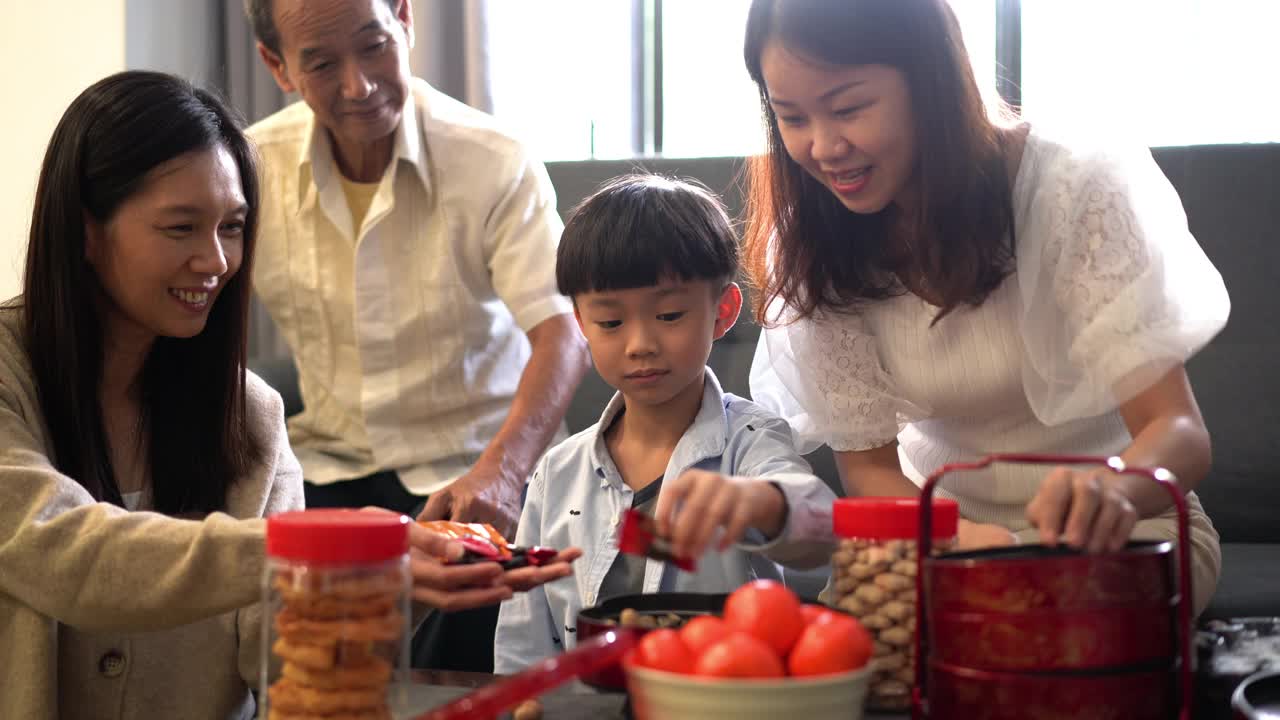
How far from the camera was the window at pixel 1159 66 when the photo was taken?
2.91m

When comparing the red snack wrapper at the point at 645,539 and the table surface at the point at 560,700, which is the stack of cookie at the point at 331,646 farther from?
the red snack wrapper at the point at 645,539

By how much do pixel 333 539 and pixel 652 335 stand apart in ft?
2.29

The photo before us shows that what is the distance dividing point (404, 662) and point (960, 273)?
2.63ft

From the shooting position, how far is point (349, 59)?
1993mm

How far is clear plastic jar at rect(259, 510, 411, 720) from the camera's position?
80cm

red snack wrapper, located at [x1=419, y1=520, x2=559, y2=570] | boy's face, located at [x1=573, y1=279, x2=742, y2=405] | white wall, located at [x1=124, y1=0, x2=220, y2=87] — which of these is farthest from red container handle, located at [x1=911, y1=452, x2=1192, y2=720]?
white wall, located at [x1=124, y1=0, x2=220, y2=87]

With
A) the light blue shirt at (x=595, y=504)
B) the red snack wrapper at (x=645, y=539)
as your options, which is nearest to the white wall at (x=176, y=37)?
the light blue shirt at (x=595, y=504)

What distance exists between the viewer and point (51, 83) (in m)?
3.01

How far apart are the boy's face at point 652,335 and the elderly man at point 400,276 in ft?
1.80

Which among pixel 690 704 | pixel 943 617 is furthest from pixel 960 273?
pixel 690 704

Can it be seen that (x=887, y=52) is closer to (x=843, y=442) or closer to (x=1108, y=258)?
(x=1108, y=258)

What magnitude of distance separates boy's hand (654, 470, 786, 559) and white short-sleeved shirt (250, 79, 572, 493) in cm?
123

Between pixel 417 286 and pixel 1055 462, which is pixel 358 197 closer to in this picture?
pixel 417 286

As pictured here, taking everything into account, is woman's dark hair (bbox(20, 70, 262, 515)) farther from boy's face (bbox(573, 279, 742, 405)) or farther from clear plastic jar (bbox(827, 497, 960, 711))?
clear plastic jar (bbox(827, 497, 960, 711))
